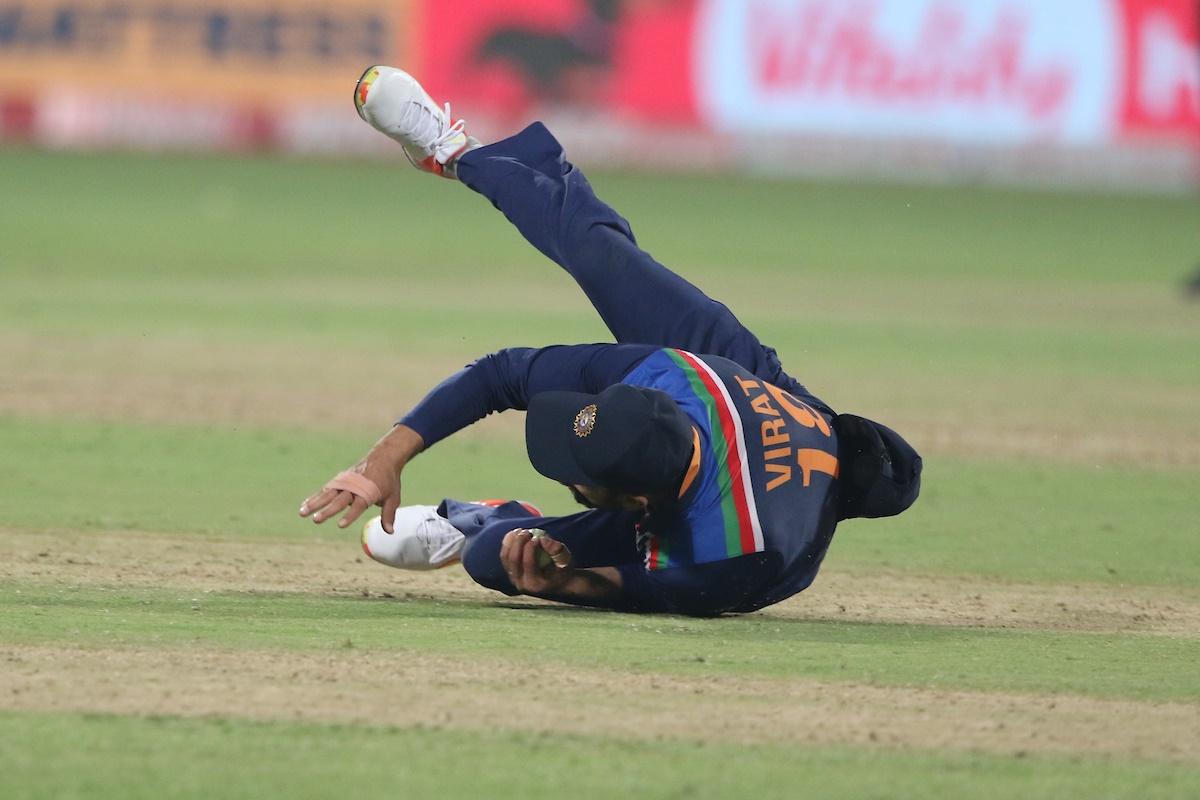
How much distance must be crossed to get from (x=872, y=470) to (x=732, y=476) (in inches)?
21.5

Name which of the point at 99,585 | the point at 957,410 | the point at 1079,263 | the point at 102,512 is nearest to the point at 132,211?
the point at 1079,263

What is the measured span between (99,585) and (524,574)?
142 cm

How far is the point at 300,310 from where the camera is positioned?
54.5ft

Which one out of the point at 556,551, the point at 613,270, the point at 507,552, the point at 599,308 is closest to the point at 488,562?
the point at 507,552

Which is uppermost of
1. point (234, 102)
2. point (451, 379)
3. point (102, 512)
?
point (234, 102)

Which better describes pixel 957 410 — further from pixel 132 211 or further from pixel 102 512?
pixel 132 211

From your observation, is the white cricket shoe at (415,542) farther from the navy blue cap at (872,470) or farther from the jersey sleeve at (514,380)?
the navy blue cap at (872,470)

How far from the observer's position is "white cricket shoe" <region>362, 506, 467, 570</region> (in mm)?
6820

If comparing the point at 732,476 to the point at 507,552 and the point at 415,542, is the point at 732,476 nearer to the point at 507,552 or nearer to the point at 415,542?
the point at 507,552

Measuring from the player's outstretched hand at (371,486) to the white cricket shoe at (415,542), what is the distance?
2.01 feet

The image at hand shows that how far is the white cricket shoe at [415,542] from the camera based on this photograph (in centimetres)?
682

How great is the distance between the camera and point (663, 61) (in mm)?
32312

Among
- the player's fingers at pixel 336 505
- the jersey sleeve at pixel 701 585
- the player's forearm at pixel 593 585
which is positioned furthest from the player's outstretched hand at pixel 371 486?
the jersey sleeve at pixel 701 585

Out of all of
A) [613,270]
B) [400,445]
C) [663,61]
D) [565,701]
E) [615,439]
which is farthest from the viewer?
[663,61]
